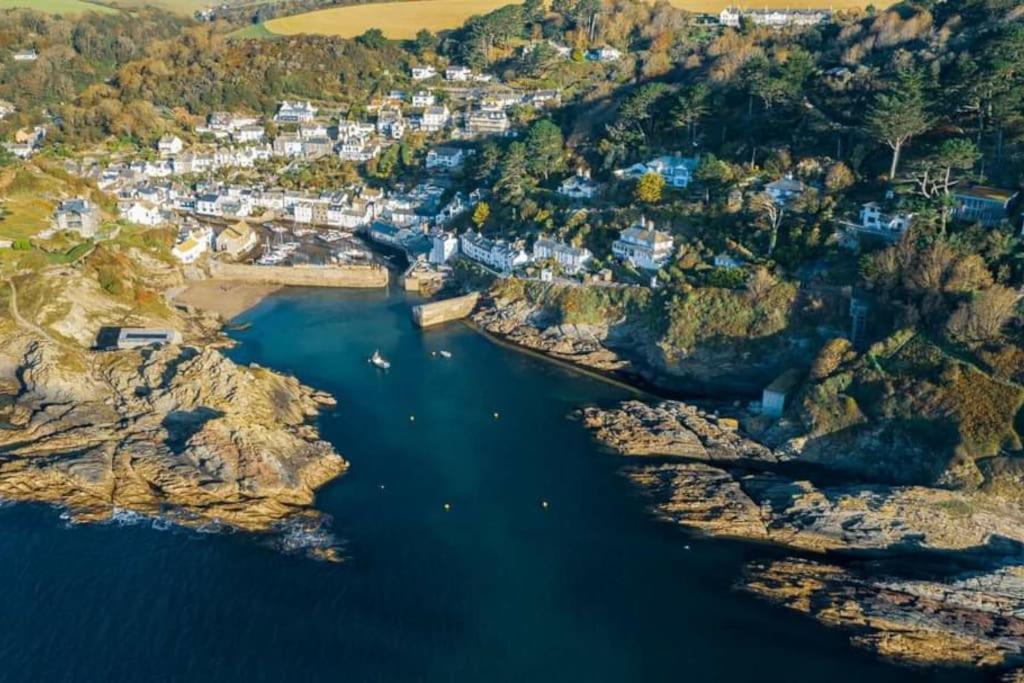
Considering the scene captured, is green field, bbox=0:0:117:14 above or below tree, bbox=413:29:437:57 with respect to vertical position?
above

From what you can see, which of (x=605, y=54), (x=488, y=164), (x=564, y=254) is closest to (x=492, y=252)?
(x=564, y=254)

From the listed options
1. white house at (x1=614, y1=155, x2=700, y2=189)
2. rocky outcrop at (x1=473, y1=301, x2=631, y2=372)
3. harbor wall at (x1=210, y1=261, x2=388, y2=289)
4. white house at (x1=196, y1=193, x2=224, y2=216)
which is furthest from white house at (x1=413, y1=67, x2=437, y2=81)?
rocky outcrop at (x1=473, y1=301, x2=631, y2=372)

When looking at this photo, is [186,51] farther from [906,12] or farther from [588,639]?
[588,639]

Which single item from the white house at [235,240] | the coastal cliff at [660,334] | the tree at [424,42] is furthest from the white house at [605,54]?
the coastal cliff at [660,334]

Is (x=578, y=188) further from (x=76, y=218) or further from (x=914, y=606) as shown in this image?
(x=914, y=606)

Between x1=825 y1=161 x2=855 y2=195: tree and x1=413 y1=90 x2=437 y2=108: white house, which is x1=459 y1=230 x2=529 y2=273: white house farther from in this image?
x1=413 y1=90 x2=437 y2=108: white house

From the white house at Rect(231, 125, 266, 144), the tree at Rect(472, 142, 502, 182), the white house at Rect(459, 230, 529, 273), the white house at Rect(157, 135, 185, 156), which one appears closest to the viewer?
the white house at Rect(459, 230, 529, 273)

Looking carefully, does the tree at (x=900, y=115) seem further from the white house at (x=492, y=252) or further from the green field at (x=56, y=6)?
the green field at (x=56, y=6)
